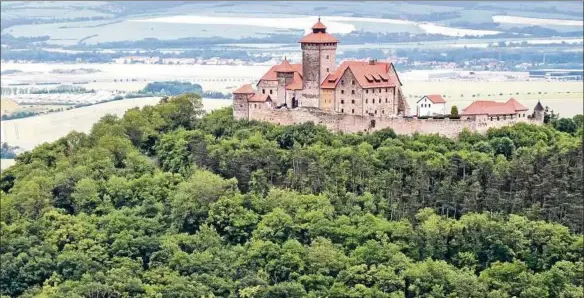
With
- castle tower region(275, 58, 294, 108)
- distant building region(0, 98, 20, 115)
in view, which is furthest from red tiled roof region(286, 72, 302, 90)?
Result: distant building region(0, 98, 20, 115)

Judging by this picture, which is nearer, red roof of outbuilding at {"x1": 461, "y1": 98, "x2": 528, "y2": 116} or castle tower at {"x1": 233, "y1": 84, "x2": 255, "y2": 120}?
red roof of outbuilding at {"x1": 461, "y1": 98, "x2": 528, "y2": 116}

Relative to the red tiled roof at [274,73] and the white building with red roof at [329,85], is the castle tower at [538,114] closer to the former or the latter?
the white building with red roof at [329,85]

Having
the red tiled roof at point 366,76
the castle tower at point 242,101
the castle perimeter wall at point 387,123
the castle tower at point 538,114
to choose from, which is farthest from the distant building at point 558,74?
the castle tower at point 242,101

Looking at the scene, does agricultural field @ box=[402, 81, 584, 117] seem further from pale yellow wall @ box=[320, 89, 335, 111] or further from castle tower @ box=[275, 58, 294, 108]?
castle tower @ box=[275, 58, 294, 108]

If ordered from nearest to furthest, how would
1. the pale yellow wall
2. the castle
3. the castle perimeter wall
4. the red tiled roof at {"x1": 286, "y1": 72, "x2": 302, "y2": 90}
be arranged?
the castle perimeter wall, the castle, the pale yellow wall, the red tiled roof at {"x1": 286, "y1": 72, "x2": 302, "y2": 90}

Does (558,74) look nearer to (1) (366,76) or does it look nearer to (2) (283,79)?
(1) (366,76)

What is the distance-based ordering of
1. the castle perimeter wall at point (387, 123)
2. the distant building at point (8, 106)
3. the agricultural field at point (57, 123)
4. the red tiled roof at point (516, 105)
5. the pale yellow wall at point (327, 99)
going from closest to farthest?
the castle perimeter wall at point (387, 123) < the pale yellow wall at point (327, 99) < the red tiled roof at point (516, 105) < the agricultural field at point (57, 123) < the distant building at point (8, 106)
